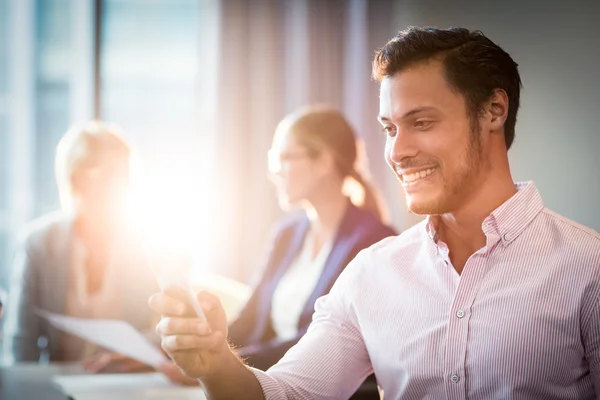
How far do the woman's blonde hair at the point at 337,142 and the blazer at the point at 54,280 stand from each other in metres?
0.77

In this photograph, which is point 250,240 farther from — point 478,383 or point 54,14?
point 478,383

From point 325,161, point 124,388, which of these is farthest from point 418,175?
point 325,161

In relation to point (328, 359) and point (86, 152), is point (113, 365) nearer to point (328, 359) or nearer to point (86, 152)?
point (328, 359)

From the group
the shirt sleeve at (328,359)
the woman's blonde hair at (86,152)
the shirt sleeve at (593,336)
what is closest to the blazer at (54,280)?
the woman's blonde hair at (86,152)

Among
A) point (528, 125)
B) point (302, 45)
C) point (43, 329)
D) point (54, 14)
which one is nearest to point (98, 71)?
point (54, 14)

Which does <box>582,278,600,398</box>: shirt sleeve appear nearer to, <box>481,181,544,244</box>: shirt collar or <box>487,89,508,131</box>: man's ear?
<box>481,181,544,244</box>: shirt collar

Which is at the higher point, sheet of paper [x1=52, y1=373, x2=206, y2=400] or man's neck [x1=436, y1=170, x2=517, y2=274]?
man's neck [x1=436, y1=170, x2=517, y2=274]

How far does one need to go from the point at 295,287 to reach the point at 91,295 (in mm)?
792

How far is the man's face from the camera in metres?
1.22

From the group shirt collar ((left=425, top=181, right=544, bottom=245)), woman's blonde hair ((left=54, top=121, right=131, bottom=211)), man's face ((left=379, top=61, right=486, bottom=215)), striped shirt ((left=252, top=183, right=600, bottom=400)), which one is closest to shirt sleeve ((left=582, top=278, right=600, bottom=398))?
striped shirt ((left=252, top=183, right=600, bottom=400))

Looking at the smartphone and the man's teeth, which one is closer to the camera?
the smartphone

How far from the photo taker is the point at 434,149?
4.00ft

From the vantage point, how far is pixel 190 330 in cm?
99

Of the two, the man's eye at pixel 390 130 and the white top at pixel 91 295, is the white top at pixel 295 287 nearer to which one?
the white top at pixel 91 295
